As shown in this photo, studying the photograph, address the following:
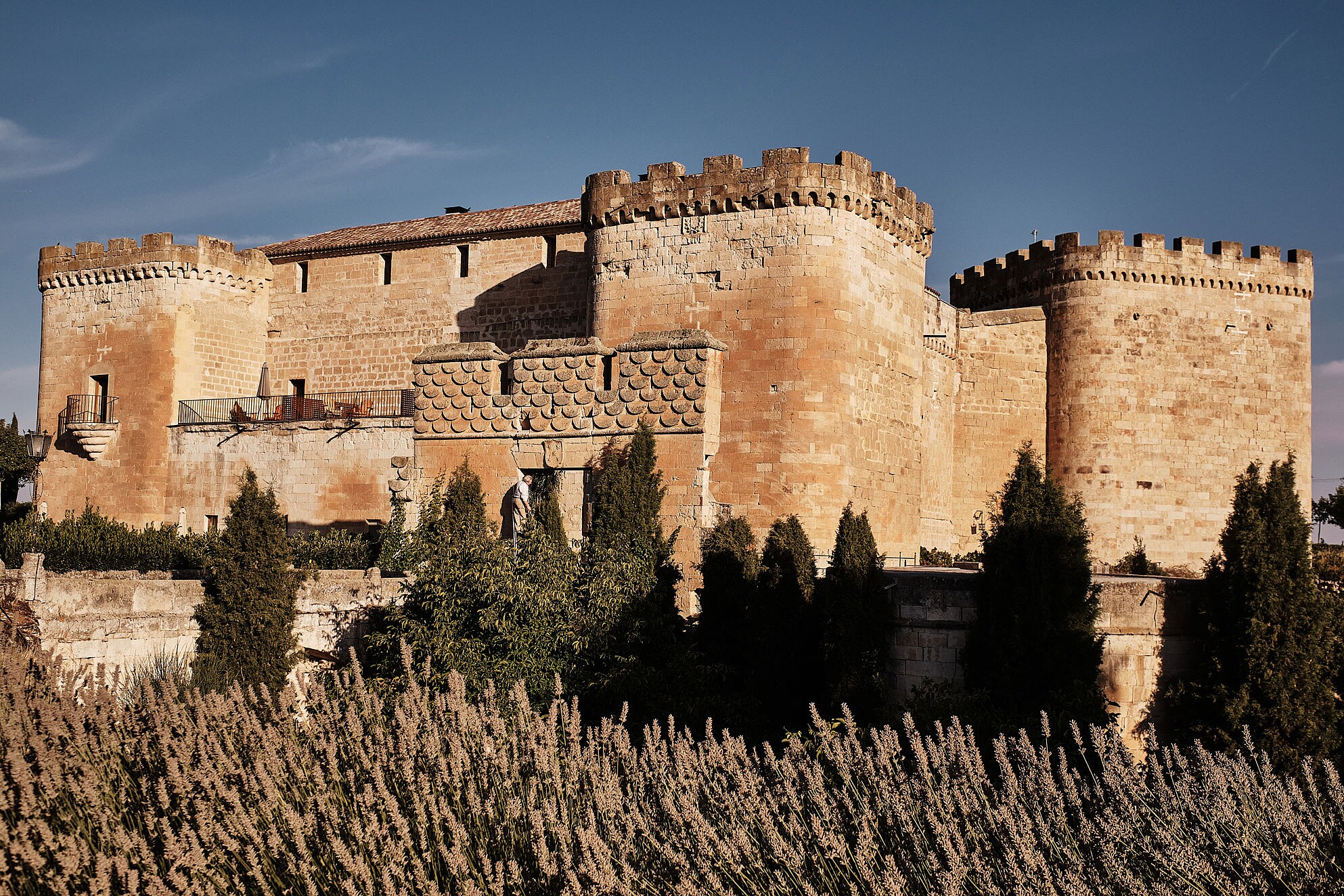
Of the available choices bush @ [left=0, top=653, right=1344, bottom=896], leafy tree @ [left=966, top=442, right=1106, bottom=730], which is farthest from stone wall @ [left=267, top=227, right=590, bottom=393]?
bush @ [left=0, top=653, right=1344, bottom=896]

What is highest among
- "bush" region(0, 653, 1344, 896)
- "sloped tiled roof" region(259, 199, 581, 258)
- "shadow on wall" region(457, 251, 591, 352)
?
"sloped tiled roof" region(259, 199, 581, 258)

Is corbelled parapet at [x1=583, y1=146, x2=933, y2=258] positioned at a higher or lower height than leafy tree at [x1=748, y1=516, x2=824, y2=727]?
higher

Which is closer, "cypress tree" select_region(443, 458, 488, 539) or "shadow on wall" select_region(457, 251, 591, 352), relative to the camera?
"cypress tree" select_region(443, 458, 488, 539)

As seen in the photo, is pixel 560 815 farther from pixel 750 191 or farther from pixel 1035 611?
pixel 750 191

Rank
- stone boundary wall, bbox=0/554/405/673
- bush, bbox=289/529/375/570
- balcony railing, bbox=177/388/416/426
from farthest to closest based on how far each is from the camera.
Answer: balcony railing, bbox=177/388/416/426 → bush, bbox=289/529/375/570 → stone boundary wall, bbox=0/554/405/673

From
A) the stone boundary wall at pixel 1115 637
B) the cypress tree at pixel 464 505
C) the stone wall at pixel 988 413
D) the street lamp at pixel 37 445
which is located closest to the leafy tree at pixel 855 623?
the stone boundary wall at pixel 1115 637

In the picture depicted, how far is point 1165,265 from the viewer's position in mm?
22781

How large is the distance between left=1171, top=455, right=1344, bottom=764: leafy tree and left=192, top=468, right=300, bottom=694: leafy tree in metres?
9.48

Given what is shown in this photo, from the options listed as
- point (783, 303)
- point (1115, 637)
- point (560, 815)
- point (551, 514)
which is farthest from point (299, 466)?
point (560, 815)

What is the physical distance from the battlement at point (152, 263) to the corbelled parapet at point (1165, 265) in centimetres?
1686

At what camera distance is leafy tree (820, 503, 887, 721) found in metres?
12.1

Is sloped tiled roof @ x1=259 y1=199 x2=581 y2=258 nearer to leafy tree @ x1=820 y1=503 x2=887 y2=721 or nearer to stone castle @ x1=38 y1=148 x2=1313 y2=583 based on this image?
stone castle @ x1=38 y1=148 x2=1313 y2=583

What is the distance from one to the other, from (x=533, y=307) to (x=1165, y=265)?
12.5 metres

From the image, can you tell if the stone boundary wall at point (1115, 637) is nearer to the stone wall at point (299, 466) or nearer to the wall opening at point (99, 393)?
the stone wall at point (299, 466)
